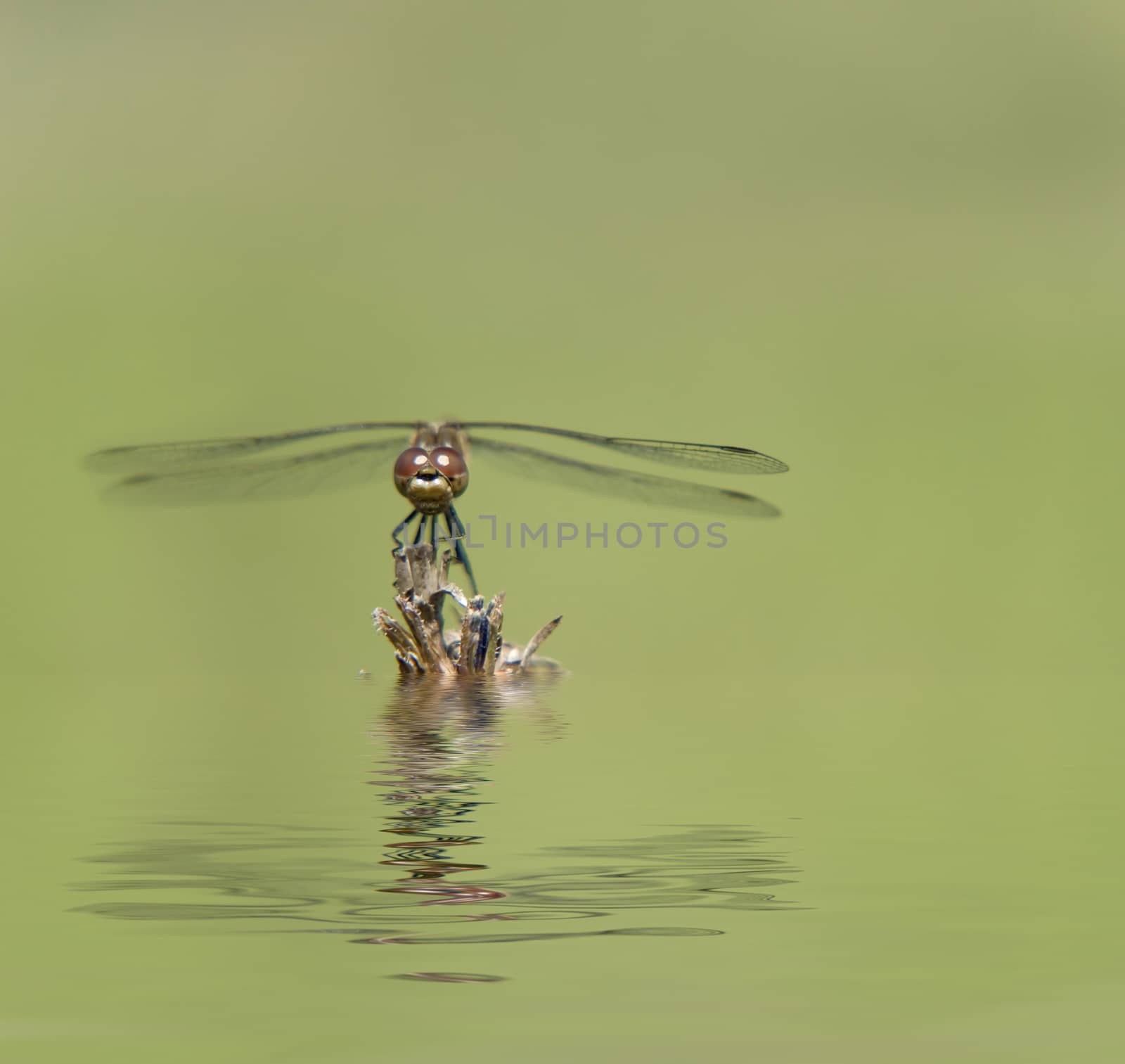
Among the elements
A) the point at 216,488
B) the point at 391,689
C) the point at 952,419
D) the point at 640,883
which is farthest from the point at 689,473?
the point at 952,419

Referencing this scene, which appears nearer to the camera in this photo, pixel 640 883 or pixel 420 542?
pixel 640 883

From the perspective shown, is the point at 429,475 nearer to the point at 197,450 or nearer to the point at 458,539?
the point at 458,539

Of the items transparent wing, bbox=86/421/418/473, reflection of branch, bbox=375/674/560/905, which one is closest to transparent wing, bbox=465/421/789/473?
transparent wing, bbox=86/421/418/473

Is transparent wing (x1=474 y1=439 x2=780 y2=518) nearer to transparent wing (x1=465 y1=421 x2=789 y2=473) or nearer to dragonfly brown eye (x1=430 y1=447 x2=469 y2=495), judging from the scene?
transparent wing (x1=465 y1=421 x2=789 y2=473)

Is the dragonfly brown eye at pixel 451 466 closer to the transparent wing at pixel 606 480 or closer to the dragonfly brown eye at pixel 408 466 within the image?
the dragonfly brown eye at pixel 408 466

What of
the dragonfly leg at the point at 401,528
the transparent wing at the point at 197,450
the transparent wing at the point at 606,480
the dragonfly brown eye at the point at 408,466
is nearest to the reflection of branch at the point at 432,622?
the dragonfly leg at the point at 401,528

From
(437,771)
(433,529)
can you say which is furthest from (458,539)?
(437,771)

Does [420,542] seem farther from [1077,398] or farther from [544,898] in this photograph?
[1077,398]
